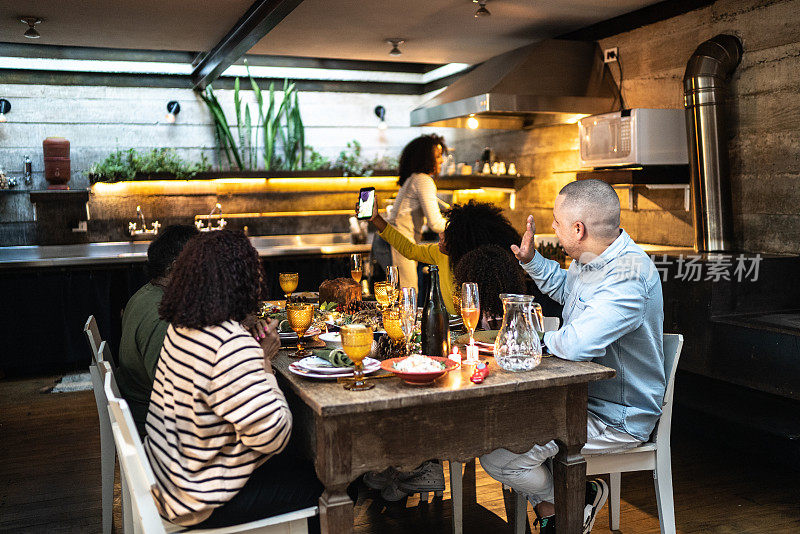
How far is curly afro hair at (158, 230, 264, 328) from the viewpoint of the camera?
1.81 metres

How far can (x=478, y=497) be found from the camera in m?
3.32

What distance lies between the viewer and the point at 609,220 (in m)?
2.45

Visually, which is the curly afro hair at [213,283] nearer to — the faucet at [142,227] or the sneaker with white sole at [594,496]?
the sneaker with white sole at [594,496]

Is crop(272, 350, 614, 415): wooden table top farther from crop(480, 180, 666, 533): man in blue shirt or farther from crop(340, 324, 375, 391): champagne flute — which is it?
crop(480, 180, 666, 533): man in blue shirt

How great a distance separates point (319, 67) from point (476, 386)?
21.6 ft

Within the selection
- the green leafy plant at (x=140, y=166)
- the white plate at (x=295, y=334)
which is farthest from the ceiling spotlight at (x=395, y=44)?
the white plate at (x=295, y=334)

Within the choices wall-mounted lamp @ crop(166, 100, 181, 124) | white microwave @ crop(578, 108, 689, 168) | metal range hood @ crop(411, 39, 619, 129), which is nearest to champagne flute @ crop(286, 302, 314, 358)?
white microwave @ crop(578, 108, 689, 168)

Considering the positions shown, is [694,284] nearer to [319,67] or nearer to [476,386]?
[476,386]

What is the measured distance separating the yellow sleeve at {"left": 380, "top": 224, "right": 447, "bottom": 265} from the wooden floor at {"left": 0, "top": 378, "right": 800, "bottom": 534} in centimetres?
115

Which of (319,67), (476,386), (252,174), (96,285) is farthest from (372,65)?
(476,386)

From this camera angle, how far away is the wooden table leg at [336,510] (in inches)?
74.5

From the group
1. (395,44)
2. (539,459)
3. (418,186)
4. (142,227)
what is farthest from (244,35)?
(539,459)

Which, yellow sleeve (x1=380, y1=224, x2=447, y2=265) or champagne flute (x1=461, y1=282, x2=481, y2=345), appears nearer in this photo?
champagne flute (x1=461, y1=282, x2=481, y2=345)

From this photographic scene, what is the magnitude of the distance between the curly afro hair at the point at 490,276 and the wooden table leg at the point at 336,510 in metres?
1.04
